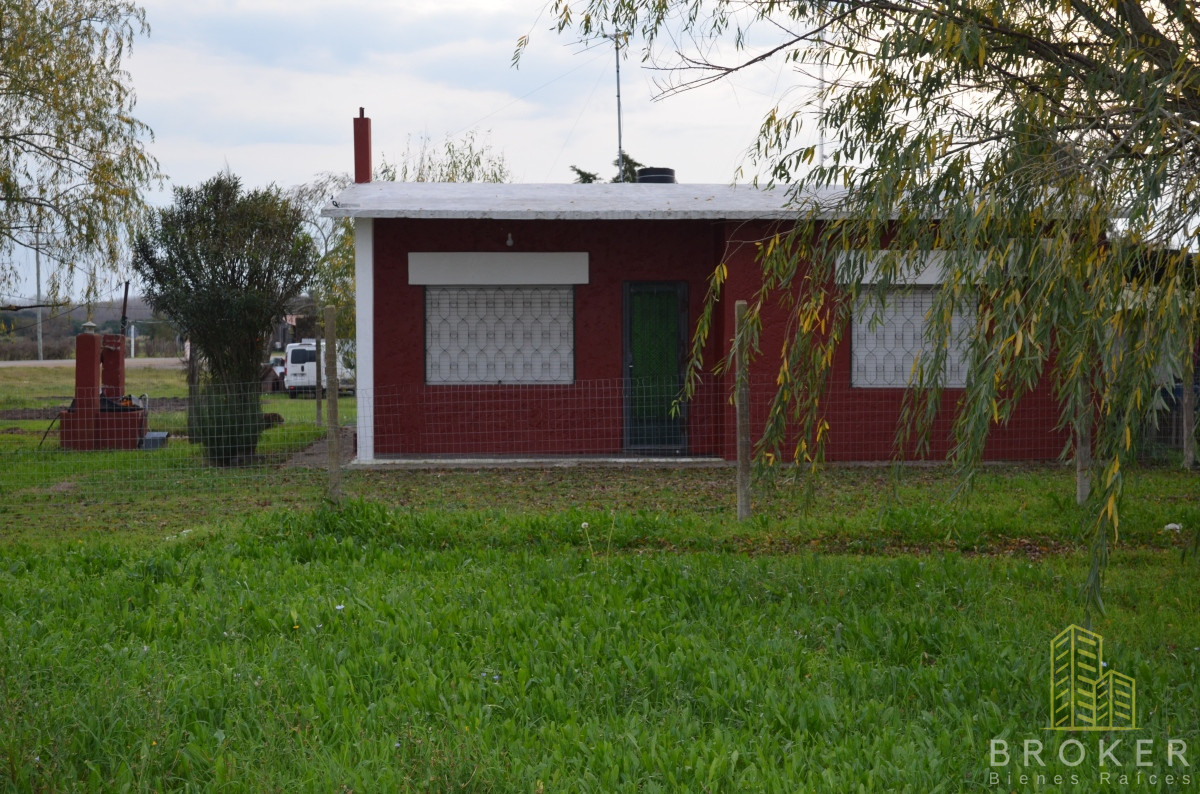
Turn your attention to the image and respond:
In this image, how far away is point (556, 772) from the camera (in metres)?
3.81

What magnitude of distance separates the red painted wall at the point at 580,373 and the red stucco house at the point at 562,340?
2 centimetres

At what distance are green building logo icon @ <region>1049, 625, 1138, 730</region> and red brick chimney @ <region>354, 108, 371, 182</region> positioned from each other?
504 inches

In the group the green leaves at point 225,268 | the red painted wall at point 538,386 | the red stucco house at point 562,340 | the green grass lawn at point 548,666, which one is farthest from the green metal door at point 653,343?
the green grass lawn at point 548,666

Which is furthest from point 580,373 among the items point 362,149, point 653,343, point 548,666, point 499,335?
point 548,666

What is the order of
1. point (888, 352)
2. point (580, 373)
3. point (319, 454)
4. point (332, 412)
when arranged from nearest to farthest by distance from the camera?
point (332, 412) < point (888, 352) < point (580, 373) < point (319, 454)

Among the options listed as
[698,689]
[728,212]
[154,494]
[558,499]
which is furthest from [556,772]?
[728,212]

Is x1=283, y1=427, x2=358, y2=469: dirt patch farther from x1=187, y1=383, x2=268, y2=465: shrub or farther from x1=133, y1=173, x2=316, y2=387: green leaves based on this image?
x1=133, y1=173, x2=316, y2=387: green leaves

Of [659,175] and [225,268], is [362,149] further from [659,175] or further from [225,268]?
[659,175]

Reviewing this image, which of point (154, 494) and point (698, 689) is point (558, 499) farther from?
point (698, 689)

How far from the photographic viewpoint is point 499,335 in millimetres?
13359

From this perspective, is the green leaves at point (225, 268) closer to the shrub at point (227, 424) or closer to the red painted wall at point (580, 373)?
the shrub at point (227, 424)

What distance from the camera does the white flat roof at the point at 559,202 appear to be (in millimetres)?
12336

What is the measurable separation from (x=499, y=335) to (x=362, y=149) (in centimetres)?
443

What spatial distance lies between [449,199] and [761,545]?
714 centimetres
